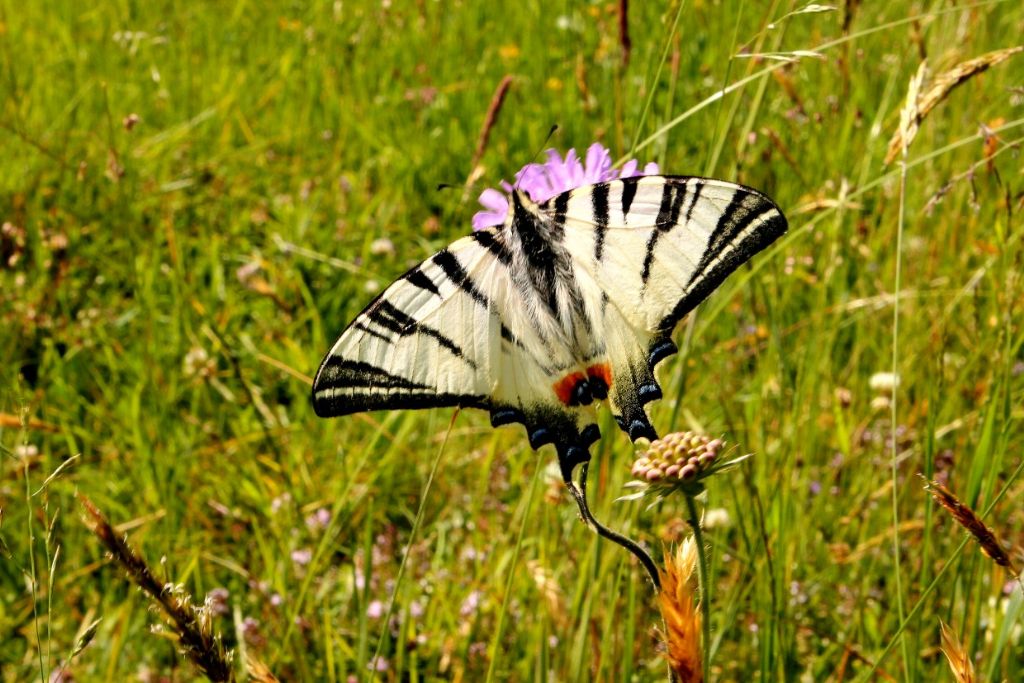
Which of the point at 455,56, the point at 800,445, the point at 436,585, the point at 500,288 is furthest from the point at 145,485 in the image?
the point at 455,56

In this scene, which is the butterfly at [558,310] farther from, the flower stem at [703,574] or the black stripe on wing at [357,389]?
the flower stem at [703,574]

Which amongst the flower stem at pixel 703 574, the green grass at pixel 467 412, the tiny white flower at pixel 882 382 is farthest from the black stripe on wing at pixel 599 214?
the tiny white flower at pixel 882 382

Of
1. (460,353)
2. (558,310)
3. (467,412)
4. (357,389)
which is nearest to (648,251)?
(558,310)

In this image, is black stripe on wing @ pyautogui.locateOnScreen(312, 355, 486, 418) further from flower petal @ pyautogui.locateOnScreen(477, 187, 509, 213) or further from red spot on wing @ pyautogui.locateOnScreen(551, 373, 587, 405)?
flower petal @ pyautogui.locateOnScreen(477, 187, 509, 213)

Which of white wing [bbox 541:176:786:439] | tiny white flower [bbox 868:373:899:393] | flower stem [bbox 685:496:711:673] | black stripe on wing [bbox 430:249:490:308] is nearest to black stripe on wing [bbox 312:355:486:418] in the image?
black stripe on wing [bbox 430:249:490:308]

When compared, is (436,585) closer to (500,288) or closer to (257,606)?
(257,606)

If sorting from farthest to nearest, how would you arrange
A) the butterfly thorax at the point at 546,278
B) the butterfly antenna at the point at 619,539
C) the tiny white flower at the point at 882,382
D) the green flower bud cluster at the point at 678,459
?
the tiny white flower at the point at 882,382 → the butterfly thorax at the point at 546,278 → the green flower bud cluster at the point at 678,459 → the butterfly antenna at the point at 619,539
